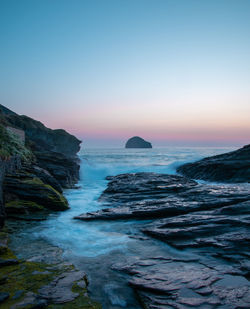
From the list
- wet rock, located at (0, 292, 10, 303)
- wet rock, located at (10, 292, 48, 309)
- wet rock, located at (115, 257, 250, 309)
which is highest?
wet rock, located at (0, 292, 10, 303)

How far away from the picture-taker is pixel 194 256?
7.15 meters

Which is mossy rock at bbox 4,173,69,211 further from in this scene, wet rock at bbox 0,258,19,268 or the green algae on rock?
the green algae on rock

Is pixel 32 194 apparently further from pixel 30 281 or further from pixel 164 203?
pixel 30 281

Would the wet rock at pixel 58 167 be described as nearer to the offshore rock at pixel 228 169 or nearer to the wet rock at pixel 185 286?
the offshore rock at pixel 228 169

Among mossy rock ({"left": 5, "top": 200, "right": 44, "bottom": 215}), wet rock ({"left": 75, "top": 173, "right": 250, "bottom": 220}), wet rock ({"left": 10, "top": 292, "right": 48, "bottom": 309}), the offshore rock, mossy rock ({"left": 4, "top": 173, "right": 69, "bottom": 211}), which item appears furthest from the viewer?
the offshore rock

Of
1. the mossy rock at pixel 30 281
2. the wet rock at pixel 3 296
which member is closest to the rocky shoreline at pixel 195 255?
the mossy rock at pixel 30 281

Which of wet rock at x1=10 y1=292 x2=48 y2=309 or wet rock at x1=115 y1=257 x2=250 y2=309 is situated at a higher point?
wet rock at x1=10 y1=292 x2=48 y2=309

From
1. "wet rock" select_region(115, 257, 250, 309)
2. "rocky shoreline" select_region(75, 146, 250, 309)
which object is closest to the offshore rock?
"rocky shoreline" select_region(75, 146, 250, 309)

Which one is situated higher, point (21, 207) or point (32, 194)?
point (32, 194)

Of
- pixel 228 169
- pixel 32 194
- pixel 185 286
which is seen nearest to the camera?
pixel 185 286

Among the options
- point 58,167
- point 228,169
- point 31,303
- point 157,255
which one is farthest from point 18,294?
point 228,169

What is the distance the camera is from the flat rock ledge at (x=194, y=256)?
16.4ft

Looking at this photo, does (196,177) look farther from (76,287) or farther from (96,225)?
(76,287)

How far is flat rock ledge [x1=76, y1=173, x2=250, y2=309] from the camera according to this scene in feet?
16.4
